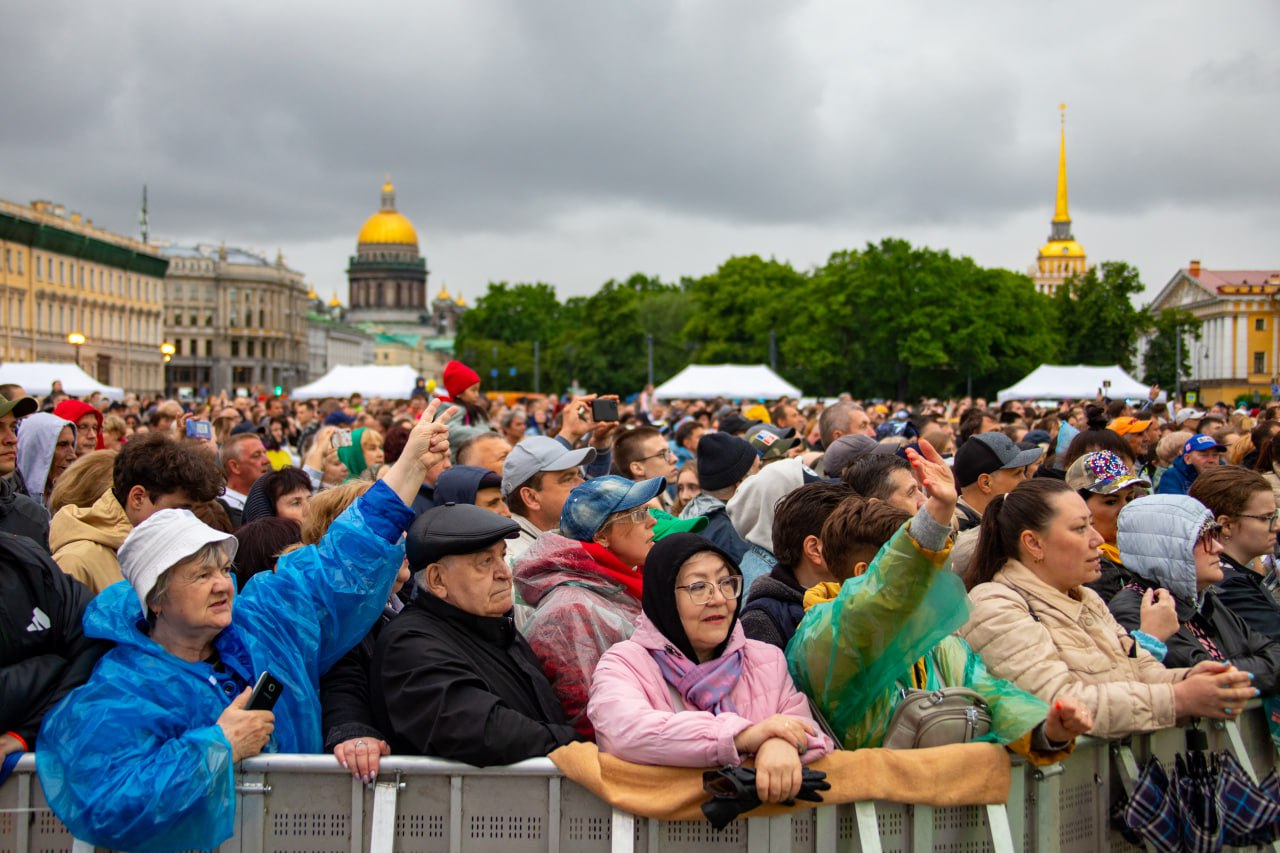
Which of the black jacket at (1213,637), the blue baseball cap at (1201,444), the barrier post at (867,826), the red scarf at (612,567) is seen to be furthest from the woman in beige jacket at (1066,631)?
the blue baseball cap at (1201,444)

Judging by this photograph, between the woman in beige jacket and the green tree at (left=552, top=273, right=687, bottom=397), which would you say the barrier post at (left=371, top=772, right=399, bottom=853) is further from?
the green tree at (left=552, top=273, right=687, bottom=397)

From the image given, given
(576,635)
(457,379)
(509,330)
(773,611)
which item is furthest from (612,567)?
(509,330)

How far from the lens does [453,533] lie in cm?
369

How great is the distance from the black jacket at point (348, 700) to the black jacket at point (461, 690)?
64 mm

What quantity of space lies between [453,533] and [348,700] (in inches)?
24.4

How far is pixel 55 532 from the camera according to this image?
4.80m

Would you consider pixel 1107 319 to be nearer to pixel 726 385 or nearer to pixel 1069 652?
pixel 726 385

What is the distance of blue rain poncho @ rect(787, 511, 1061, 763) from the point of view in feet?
10.4

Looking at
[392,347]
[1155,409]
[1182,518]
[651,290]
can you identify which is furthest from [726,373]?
[392,347]

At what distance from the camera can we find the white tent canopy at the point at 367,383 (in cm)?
3350

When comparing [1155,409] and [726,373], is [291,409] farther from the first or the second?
[1155,409]

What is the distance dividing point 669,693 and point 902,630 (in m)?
0.65

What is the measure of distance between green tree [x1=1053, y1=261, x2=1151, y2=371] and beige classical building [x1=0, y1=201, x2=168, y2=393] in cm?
5469

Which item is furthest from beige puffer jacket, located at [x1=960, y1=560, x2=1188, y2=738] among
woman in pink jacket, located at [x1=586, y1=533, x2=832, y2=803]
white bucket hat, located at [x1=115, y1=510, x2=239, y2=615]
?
white bucket hat, located at [x1=115, y1=510, x2=239, y2=615]
